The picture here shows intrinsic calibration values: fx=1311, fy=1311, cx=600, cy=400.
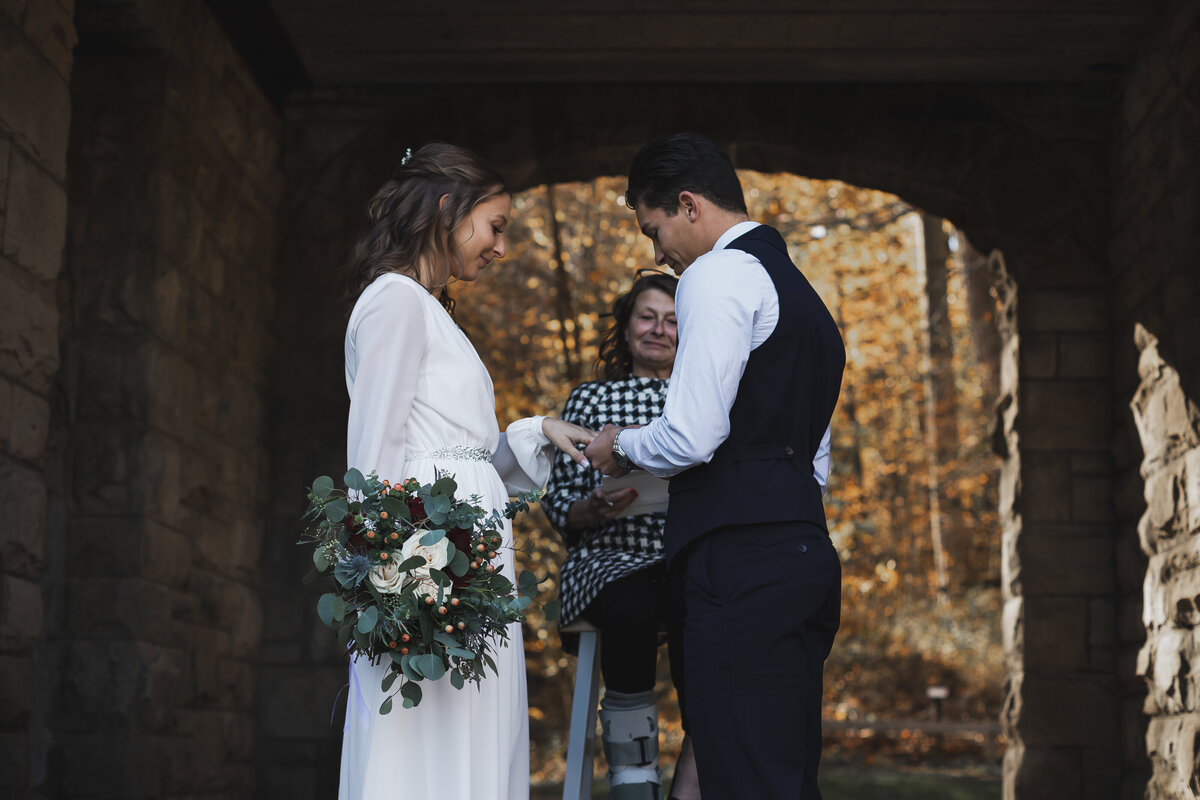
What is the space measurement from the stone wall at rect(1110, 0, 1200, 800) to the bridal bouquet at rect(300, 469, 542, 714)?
3.10m

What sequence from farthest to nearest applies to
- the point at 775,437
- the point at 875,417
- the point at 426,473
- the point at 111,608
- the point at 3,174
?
the point at 875,417 → the point at 111,608 → the point at 3,174 → the point at 775,437 → the point at 426,473

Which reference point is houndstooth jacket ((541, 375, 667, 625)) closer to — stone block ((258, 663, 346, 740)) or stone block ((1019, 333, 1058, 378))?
stone block ((258, 663, 346, 740))

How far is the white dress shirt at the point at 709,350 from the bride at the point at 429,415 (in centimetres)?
30

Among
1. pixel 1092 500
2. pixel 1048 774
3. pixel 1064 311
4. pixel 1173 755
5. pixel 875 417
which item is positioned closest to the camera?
pixel 1173 755

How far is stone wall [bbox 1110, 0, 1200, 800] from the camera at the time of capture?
452 centimetres

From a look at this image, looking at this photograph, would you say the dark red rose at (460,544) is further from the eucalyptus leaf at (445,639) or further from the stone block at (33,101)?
the stone block at (33,101)

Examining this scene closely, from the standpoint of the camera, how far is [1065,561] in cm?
554

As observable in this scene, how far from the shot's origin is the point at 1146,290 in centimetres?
517

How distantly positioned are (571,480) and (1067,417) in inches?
115

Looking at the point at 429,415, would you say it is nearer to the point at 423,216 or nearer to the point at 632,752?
the point at 423,216

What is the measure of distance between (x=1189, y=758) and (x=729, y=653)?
2702 millimetres

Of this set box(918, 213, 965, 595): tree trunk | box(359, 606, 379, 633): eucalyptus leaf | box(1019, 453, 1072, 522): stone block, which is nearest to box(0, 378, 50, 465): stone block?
box(359, 606, 379, 633): eucalyptus leaf

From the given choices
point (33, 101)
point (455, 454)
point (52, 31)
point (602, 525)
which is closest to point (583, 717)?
point (602, 525)

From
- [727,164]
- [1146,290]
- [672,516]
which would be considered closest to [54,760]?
[672,516]
